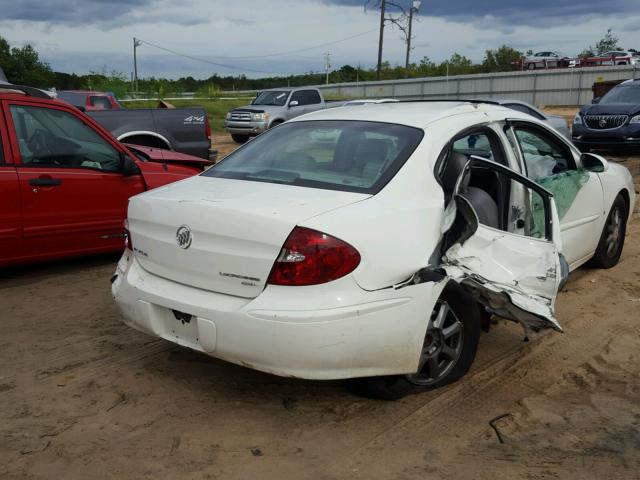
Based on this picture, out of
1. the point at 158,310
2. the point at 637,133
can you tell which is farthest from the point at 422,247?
the point at 637,133

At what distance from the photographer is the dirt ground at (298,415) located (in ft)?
10.4

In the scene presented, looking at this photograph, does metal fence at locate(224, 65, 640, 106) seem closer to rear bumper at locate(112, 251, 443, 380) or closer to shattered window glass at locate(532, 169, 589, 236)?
shattered window glass at locate(532, 169, 589, 236)

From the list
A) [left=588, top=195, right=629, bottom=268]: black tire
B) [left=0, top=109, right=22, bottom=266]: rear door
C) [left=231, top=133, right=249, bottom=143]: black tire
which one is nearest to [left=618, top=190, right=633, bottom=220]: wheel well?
[left=588, top=195, right=629, bottom=268]: black tire

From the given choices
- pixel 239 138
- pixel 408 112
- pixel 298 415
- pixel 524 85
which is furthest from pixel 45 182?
pixel 524 85

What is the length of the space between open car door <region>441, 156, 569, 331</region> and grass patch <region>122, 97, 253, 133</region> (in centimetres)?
Result: 2447

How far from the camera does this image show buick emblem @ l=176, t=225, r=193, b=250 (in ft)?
11.7

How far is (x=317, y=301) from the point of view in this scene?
3230 millimetres

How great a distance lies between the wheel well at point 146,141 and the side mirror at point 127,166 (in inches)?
157

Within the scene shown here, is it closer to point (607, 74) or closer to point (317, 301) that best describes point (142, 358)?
point (317, 301)

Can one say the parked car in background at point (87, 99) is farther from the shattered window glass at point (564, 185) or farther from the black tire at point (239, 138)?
the shattered window glass at point (564, 185)

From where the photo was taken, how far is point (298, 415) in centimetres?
367

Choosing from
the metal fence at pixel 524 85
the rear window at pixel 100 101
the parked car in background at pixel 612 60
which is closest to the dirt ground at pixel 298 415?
the rear window at pixel 100 101

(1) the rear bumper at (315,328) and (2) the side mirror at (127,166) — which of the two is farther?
(2) the side mirror at (127,166)

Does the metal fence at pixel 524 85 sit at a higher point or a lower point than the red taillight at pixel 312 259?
lower
